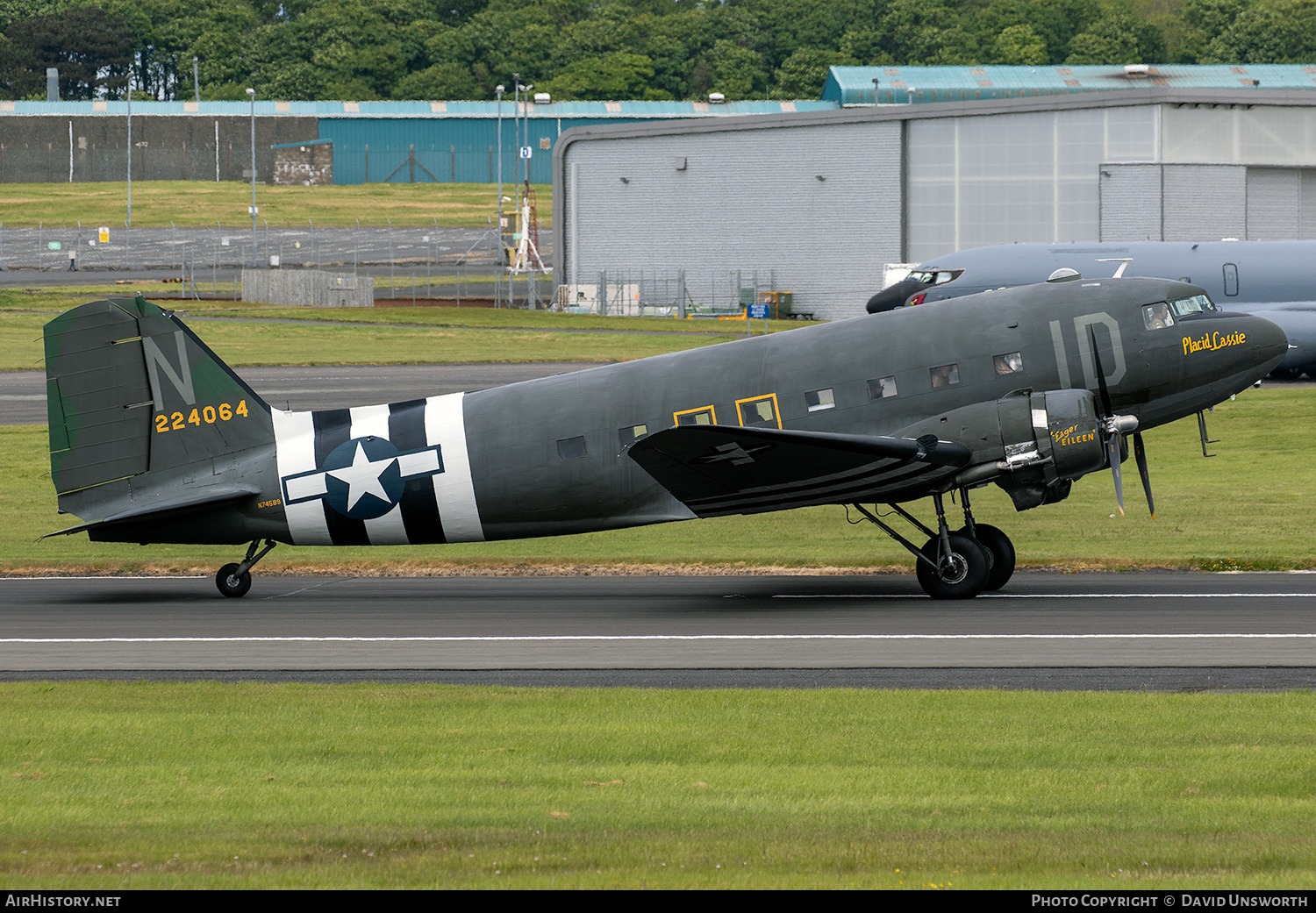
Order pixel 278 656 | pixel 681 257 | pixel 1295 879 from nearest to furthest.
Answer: pixel 1295 879 → pixel 278 656 → pixel 681 257

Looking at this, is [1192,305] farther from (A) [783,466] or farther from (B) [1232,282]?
(B) [1232,282]

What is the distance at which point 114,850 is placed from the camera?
10297mm

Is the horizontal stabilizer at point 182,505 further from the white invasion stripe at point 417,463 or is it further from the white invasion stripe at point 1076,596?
the white invasion stripe at point 1076,596

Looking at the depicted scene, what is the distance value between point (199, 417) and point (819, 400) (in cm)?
1058

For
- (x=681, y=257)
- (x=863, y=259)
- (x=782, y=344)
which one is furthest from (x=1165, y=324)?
(x=681, y=257)

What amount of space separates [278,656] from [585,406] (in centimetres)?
674

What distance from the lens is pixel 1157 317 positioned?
73.9ft

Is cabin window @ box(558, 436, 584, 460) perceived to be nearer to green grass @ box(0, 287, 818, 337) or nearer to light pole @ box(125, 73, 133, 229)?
green grass @ box(0, 287, 818, 337)

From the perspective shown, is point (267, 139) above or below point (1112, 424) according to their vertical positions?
above

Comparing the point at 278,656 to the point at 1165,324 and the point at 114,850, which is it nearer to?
the point at 114,850

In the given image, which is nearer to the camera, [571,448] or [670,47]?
[571,448]

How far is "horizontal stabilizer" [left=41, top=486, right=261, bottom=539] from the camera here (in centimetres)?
2373

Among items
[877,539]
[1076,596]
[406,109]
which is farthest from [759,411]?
[406,109]

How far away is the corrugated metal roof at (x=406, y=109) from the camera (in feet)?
506
